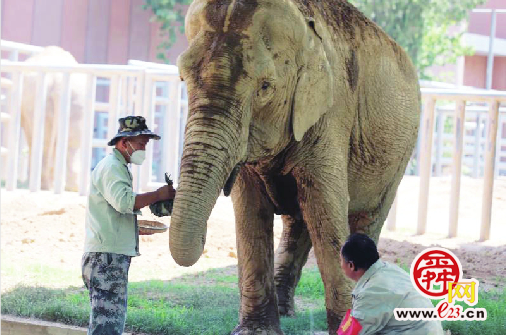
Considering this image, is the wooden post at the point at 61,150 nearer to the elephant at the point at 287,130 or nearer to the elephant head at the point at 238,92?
the elephant at the point at 287,130

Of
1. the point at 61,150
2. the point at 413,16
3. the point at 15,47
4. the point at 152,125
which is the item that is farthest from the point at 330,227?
the point at 413,16

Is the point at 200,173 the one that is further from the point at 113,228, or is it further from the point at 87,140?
the point at 87,140

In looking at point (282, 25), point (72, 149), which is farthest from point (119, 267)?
point (72, 149)

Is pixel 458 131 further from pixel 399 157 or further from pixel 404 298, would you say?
pixel 404 298

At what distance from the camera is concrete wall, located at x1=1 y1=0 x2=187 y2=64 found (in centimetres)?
2259

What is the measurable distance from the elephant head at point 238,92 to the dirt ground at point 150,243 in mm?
3693

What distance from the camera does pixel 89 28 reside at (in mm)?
23766

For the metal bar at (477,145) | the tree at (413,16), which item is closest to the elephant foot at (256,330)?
the metal bar at (477,145)

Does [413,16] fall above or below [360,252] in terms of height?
above

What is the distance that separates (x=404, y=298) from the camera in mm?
5043

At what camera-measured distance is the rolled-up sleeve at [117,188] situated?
6.09 meters

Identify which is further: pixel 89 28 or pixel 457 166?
pixel 89 28

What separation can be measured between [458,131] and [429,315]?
25.5 feet

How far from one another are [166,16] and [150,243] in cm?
1283
